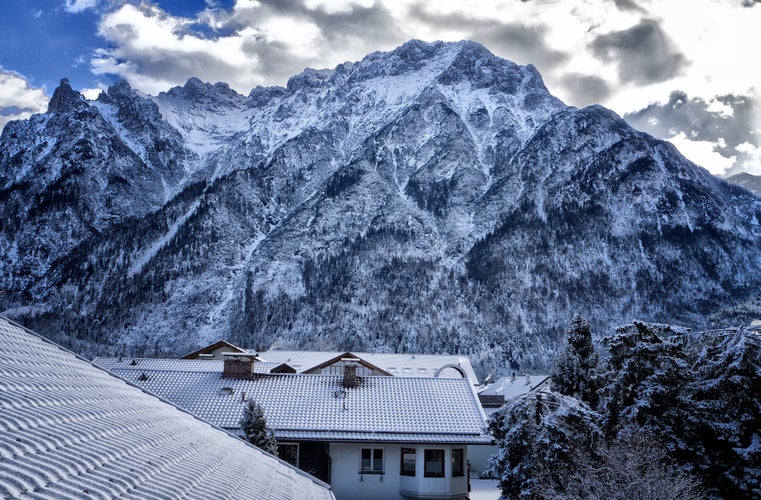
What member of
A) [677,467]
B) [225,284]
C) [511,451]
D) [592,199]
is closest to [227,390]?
[511,451]

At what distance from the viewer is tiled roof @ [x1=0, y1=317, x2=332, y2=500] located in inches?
213

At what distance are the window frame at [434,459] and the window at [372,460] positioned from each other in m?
1.85

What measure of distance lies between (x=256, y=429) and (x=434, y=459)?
25.9 feet

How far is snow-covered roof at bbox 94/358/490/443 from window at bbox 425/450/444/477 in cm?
82

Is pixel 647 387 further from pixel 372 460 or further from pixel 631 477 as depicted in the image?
pixel 372 460

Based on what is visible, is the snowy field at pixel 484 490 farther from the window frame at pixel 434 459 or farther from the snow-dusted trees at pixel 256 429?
the snow-dusted trees at pixel 256 429

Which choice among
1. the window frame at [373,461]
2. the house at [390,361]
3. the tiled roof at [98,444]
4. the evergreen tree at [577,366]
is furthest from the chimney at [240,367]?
the house at [390,361]

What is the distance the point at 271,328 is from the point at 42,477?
488 ft

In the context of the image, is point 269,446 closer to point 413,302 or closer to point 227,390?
point 227,390

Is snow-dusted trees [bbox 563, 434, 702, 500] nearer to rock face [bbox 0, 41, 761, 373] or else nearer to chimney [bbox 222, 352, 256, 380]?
chimney [bbox 222, 352, 256, 380]

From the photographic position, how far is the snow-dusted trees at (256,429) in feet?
70.9

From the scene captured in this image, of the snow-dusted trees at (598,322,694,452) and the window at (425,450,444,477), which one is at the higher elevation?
the snow-dusted trees at (598,322,694,452)

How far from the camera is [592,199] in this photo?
571 ft

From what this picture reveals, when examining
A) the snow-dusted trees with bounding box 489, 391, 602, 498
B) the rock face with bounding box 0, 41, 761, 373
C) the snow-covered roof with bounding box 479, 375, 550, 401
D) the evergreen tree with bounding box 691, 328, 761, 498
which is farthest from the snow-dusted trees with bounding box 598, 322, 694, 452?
the rock face with bounding box 0, 41, 761, 373
